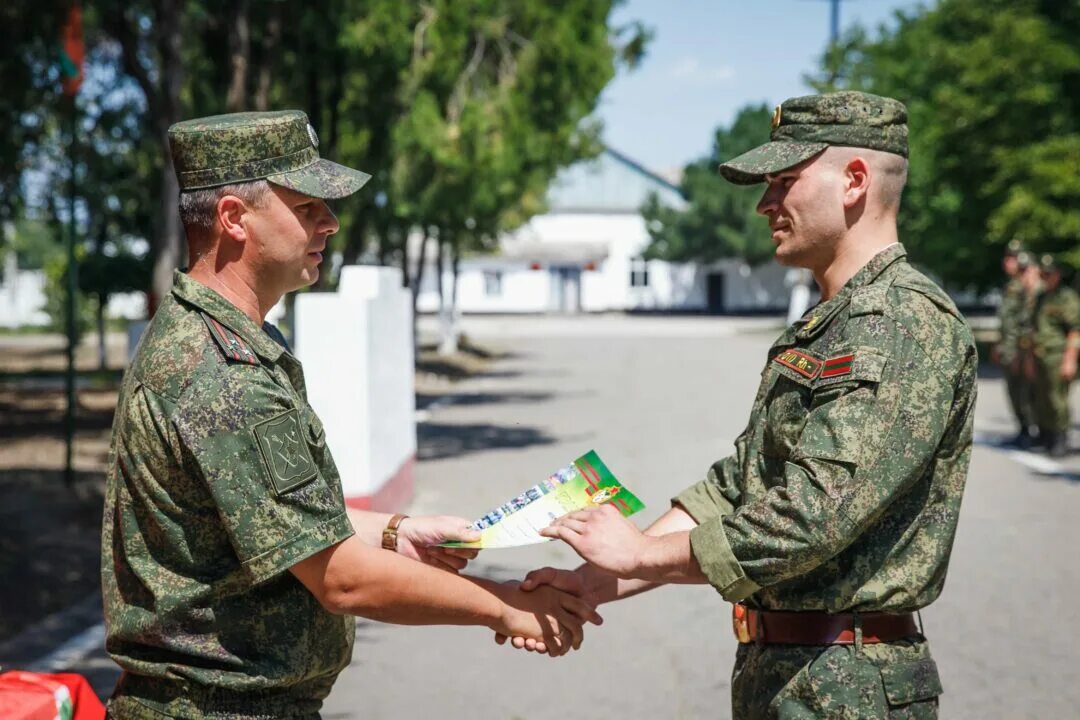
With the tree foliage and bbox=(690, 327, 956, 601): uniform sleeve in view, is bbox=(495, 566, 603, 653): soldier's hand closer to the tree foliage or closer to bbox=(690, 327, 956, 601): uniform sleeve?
bbox=(690, 327, 956, 601): uniform sleeve

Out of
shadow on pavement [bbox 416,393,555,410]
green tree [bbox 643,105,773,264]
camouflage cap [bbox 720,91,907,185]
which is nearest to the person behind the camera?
camouflage cap [bbox 720,91,907,185]

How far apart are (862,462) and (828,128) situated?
82 centimetres

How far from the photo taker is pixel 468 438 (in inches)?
633

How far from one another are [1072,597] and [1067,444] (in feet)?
25.0

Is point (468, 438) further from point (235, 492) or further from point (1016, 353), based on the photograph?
point (235, 492)

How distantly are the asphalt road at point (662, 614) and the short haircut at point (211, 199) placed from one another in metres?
3.53

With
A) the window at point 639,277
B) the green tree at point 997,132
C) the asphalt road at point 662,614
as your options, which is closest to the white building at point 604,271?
the window at point 639,277

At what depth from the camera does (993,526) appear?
10188 millimetres

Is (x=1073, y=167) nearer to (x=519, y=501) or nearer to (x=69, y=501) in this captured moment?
(x=69, y=501)

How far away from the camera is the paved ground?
236 inches

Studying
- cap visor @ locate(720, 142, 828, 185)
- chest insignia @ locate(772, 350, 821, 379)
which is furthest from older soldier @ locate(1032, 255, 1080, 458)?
chest insignia @ locate(772, 350, 821, 379)

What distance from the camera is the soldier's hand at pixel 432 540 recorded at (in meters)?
3.36

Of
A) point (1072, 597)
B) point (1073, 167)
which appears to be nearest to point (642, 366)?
point (1073, 167)

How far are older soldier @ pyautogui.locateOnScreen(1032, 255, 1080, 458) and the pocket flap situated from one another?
12.0 metres
